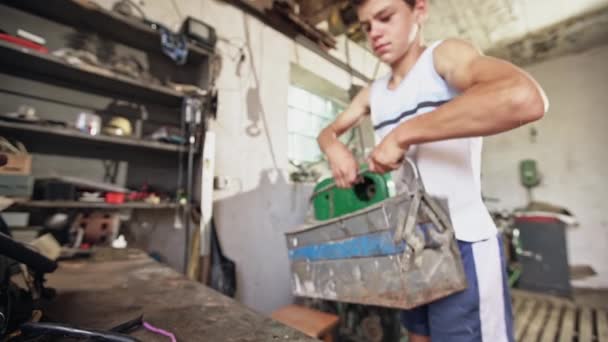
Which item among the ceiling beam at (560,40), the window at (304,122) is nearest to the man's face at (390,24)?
the window at (304,122)

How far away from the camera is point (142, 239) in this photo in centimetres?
150

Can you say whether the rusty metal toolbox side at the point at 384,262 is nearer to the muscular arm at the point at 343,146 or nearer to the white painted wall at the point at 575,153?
the muscular arm at the point at 343,146

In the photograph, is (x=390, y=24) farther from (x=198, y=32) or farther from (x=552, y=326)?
(x=552, y=326)

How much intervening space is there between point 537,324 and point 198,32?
3521mm

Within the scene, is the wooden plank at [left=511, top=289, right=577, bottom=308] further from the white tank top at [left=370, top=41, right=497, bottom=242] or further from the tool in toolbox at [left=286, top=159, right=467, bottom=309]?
the tool in toolbox at [left=286, top=159, right=467, bottom=309]

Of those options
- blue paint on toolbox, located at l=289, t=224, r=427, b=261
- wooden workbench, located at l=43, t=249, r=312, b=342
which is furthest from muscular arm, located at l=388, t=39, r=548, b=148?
wooden workbench, located at l=43, t=249, r=312, b=342

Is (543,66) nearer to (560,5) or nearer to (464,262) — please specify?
(560,5)

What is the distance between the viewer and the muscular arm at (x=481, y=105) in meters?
0.48

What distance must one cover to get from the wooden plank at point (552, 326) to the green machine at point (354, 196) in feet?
6.80

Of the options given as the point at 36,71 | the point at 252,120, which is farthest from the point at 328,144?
A: the point at 36,71

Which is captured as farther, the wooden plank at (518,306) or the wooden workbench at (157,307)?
the wooden plank at (518,306)

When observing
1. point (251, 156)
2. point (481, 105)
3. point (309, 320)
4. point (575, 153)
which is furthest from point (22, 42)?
point (575, 153)

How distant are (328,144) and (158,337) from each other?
27.3 inches

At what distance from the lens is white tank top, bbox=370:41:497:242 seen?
0.68 m
